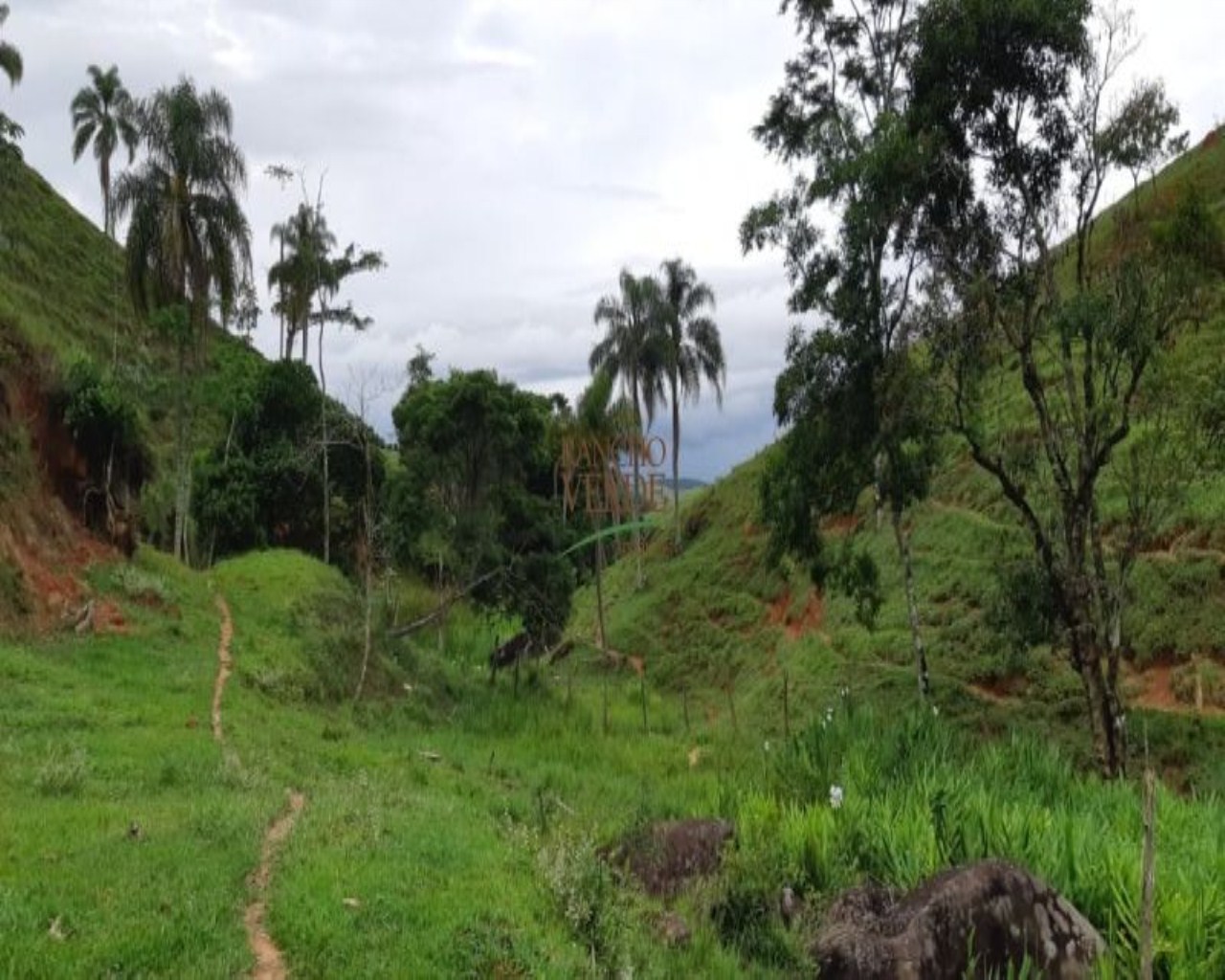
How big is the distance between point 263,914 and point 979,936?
530cm

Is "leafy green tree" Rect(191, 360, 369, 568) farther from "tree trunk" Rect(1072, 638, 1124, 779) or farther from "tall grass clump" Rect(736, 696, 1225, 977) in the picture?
"tall grass clump" Rect(736, 696, 1225, 977)

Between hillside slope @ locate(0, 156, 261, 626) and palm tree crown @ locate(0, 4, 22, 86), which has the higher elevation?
palm tree crown @ locate(0, 4, 22, 86)

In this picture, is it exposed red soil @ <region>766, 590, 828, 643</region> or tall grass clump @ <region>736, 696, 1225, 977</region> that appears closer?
tall grass clump @ <region>736, 696, 1225, 977</region>

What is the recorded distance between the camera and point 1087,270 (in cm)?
1716

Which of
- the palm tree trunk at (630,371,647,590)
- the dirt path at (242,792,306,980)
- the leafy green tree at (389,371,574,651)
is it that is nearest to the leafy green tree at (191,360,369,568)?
the leafy green tree at (389,371,574,651)

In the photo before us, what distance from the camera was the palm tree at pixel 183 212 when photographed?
88.4 feet

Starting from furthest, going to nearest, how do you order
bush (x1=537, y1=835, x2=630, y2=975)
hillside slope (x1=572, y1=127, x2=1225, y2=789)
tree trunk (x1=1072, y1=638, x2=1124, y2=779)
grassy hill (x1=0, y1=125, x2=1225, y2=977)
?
hillside slope (x1=572, y1=127, x2=1225, y2=789), tree trunk (x1=1072, y1=638, x2=1124, y2=779), bush (x1=537, y1=835, x2=630, y2=975), grassy hill (x1=0, y1=125, x2=1225, y2=977)

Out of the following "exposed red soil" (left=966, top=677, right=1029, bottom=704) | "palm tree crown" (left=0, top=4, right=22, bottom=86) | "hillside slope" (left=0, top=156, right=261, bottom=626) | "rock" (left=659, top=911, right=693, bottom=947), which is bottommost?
"rock" (left=659, top=911, right=693, bottom=947)

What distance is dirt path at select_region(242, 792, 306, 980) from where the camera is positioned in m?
6.57

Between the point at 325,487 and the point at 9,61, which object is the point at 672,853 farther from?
the point at 9,61

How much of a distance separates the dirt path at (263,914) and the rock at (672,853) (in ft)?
11.7

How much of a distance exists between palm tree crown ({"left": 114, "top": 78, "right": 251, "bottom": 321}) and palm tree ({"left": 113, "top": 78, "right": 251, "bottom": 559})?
25 millimetres

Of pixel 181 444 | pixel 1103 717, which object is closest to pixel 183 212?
pixel 181 444

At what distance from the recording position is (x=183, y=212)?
27.2 m
